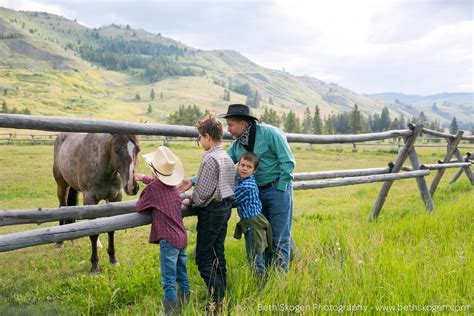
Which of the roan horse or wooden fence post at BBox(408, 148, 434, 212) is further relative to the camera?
wooden fence post at BBox(408, 148, 434, 212)

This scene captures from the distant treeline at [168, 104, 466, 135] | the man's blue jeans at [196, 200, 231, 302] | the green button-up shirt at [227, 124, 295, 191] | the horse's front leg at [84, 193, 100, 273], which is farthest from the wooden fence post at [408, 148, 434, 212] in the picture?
the distant treeline at [168, 104, 466, 135]

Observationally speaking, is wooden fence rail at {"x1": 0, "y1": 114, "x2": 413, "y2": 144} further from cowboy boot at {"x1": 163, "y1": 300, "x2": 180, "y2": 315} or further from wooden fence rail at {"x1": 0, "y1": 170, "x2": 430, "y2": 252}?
cowboy boot at {"x1": 163, "y1": 300, "x2": 180, "y2": 315}

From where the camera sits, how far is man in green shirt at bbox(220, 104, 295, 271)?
3.76 metres

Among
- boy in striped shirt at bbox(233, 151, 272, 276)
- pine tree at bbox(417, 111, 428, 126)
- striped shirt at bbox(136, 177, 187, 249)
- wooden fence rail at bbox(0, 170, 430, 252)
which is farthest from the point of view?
pine tree at bbox(417, 111, 428, 126)

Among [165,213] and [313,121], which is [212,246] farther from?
[313,121]

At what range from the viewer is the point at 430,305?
9.46 feet

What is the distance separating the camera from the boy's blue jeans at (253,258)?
359 cm

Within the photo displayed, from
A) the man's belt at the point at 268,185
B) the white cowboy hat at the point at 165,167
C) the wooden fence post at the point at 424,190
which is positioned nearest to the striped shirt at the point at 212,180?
the white cowboy hat at the point at 165,167

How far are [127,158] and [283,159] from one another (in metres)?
1.84

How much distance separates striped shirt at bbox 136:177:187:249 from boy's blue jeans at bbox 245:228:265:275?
74 centimetres

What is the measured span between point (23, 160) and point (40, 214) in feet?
61.4

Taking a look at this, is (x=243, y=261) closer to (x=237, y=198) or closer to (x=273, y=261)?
(x=273, y=261)

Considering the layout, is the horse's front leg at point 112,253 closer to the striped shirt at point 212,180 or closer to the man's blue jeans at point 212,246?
the man's blue jeans at point 212,246

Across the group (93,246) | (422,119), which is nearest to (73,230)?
(93,246)
